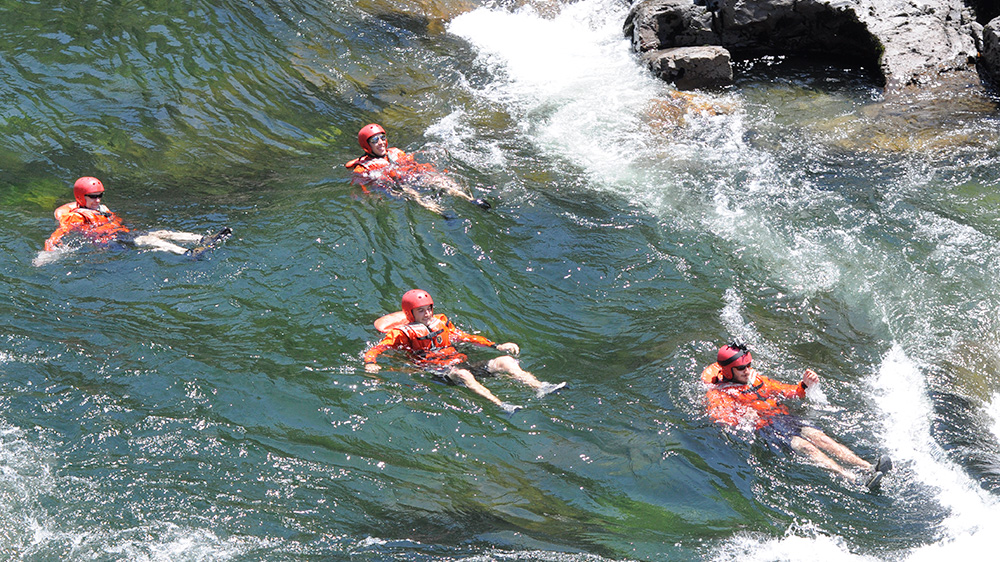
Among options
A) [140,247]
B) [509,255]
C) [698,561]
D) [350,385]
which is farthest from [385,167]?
[698,561]

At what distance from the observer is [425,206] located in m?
11.1

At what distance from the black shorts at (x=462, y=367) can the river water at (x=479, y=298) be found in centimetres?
34

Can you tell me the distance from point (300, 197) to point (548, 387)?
5.28 m

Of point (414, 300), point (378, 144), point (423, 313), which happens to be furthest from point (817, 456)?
point (378, 144)

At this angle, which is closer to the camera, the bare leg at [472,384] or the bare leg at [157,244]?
the bare leg at [472,384]

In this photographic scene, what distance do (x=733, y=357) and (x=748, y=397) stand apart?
17.3 inches

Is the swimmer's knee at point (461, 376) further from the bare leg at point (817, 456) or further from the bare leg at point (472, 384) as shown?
the bare leg at point (817, 456)

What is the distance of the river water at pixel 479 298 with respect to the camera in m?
6.70

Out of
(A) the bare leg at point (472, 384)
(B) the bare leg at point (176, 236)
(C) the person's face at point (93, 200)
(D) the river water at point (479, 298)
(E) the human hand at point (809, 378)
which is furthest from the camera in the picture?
(C) the person's face at point (93, 200)

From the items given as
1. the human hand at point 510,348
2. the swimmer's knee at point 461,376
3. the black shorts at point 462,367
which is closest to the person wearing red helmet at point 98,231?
the black shorts at point 462,367

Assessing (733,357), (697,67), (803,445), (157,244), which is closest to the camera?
(803,445)

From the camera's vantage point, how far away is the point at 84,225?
404 inches

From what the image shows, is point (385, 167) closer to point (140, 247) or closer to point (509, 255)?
point (509, 255)

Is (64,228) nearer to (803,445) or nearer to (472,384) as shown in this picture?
(472,384)
